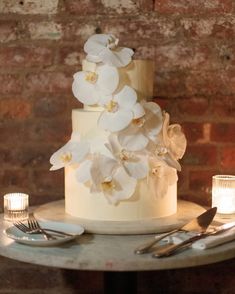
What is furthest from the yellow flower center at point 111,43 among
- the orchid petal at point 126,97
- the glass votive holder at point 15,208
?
the glass votive holder at point 15,208

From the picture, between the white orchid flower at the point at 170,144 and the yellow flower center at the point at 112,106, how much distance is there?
0.41 feet

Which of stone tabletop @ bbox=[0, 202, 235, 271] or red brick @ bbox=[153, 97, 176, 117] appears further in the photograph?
red brick @ bbox=[153, 97, 176, 117]

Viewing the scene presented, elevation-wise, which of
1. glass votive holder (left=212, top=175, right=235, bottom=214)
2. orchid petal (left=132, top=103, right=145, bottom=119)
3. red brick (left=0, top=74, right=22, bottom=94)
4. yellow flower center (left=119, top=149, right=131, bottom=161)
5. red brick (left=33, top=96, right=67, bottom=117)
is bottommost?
glass votive holder (left=212, top=175, right=235, bottom=214)

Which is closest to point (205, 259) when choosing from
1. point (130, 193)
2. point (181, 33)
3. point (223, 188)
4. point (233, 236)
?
point (233, 236)

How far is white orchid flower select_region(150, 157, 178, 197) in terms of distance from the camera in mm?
1300

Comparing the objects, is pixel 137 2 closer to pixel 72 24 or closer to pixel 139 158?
pixel 72 24

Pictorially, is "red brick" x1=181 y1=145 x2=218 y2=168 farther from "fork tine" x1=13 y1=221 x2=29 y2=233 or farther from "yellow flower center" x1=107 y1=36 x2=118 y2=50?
"fork tine" x1=13 y1=221 x2=29 y2=233

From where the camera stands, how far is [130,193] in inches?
50.3

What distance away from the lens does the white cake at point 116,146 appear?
4.17 feet

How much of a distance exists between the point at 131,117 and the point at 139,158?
0.10 meters

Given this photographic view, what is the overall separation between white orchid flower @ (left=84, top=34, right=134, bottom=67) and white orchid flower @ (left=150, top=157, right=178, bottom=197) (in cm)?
24

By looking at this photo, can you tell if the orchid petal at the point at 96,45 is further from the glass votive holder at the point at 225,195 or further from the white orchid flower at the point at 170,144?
the glass votive holder at the point at 225,195

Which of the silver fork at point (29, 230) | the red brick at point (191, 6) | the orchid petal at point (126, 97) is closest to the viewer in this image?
the silver fork at point (29, 230)

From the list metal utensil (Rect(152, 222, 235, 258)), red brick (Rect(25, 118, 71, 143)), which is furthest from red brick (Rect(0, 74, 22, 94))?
metal utensil (Rect(152, 222, 235, 258))
